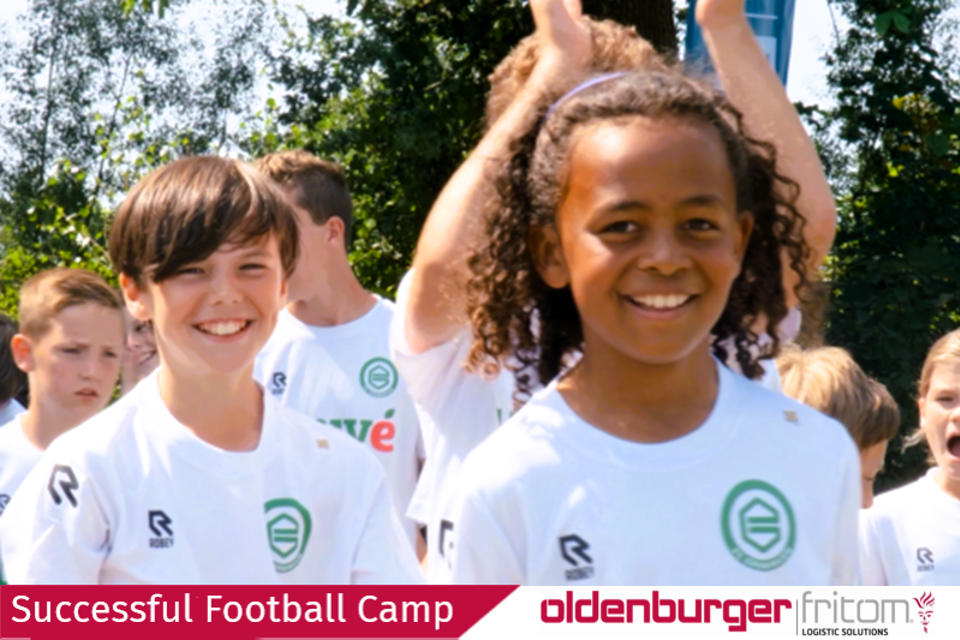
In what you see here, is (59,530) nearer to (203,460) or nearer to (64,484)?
(64,484)

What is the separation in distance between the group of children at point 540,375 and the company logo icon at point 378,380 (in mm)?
1852

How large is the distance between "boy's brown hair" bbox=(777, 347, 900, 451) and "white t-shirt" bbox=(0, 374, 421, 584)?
1833 mm

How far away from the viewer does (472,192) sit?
288 cm

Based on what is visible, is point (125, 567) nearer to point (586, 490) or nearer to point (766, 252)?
point (586, 490)

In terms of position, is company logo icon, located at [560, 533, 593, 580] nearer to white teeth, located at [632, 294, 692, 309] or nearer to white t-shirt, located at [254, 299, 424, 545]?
white teeth, located at [632, 294, 692, 309]

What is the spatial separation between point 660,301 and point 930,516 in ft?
8.70

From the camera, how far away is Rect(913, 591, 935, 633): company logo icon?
3321mm

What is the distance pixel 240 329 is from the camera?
332 centimetres

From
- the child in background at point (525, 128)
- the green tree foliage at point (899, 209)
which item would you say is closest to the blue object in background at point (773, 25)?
A: the child in background at point (525, 128)

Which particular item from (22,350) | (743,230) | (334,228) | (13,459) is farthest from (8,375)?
(743,230)

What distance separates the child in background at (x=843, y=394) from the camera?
4.61m

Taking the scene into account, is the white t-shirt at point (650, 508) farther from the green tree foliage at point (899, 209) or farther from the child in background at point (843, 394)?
the green tree foliage at point (899, 209)

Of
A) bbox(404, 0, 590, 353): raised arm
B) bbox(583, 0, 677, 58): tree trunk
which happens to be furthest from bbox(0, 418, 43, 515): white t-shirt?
bbox(583, 0, 677, 58): tree trunk

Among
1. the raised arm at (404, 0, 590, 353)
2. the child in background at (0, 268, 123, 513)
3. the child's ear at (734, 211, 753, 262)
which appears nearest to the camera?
the child's ear at (734, 211, 753, 262)
